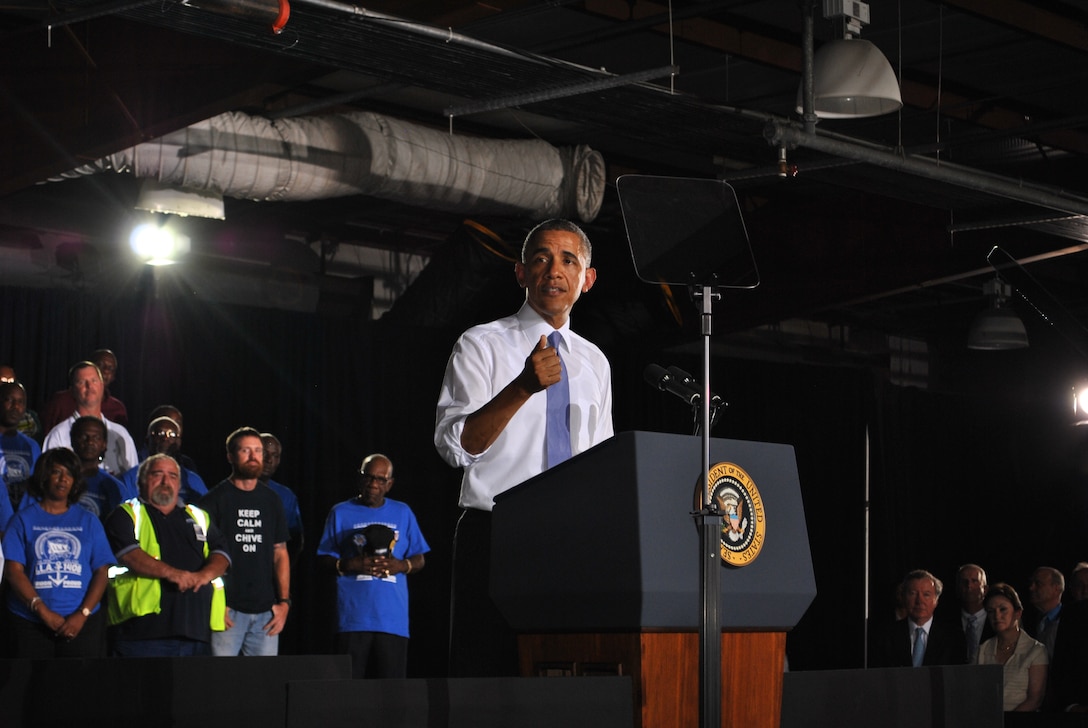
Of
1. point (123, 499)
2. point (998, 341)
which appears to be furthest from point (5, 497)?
point (998, 341)

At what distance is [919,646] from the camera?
7031 millimetres

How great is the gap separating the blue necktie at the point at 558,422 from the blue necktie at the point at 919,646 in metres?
5.03

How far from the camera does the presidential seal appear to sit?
216 centimetres

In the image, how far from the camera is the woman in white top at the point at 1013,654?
20.8 ft

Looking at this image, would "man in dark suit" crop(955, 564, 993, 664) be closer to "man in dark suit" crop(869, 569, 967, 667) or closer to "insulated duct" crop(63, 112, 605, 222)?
"man in dark suit" crop(869, 569, 967, 667)

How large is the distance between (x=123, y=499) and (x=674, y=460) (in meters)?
4.53

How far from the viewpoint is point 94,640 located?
5.43 m

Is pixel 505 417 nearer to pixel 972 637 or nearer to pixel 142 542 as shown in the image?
pixel 142 542

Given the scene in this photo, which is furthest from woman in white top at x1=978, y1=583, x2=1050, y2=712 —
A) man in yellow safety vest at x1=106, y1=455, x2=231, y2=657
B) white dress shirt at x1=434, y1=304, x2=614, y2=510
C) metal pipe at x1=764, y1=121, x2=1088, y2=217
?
white dress shirt at x1=434, y1=304, x2=614, y2=510

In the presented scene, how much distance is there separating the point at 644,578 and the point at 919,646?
214 inches

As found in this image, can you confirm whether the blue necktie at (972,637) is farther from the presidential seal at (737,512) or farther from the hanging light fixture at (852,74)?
the presidential seal at (737,512)

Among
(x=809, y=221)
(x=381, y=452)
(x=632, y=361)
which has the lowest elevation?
(x=381, y=452)

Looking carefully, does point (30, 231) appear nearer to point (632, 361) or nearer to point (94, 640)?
point (94, 640)

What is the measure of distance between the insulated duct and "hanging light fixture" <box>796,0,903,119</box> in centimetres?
229
